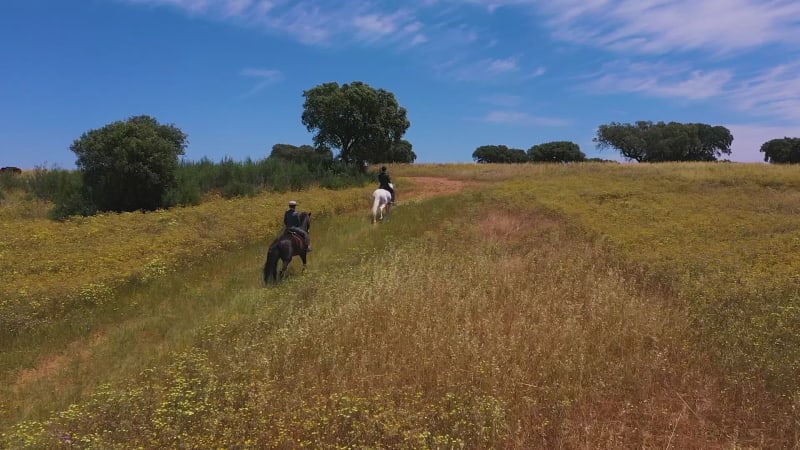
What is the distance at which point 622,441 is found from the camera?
5.27 m

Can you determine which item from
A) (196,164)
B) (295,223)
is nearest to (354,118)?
(196,164)

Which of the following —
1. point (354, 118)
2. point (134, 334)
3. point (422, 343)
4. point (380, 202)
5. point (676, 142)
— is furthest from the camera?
point (676, 142)

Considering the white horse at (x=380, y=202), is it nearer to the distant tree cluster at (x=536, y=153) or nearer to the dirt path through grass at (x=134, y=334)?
the dirt path through grass at (x=134, y=334)

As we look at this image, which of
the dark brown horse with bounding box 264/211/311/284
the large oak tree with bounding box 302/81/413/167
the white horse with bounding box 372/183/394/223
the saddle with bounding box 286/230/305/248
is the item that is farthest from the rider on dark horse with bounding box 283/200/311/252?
the large oak tree with bounding box 302/81/413/167

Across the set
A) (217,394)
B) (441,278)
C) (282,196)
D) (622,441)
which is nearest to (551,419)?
(622,441)

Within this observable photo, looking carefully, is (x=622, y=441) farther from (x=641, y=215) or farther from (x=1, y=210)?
(x=1, y=210)

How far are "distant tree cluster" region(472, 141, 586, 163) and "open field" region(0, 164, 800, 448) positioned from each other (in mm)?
75779

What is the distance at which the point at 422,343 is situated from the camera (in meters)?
7.01

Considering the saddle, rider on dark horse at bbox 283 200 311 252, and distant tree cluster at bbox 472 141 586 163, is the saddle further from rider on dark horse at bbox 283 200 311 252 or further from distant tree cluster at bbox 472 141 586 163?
distant tree cluster at bbox 472 141 586 163

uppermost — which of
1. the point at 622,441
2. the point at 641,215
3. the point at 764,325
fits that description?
the point at 641,215

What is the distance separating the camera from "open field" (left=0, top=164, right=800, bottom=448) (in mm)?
5391

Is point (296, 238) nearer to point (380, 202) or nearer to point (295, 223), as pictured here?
point (295, 223)

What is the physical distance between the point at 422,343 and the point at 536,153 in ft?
298

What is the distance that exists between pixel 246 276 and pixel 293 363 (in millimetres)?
6621
